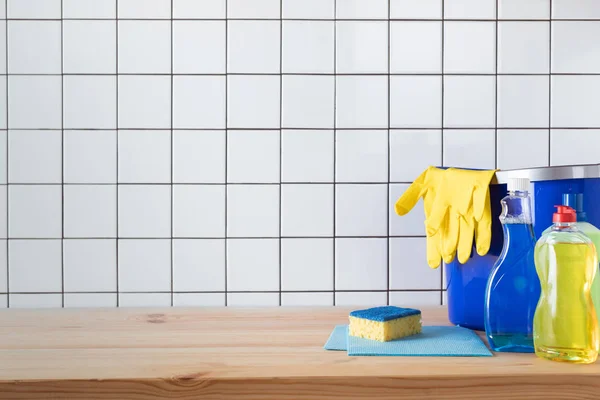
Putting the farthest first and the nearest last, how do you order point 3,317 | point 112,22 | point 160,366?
1. point 112,22
2. point 3,317
3. point 160,366

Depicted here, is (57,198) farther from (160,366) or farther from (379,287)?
(379,287)

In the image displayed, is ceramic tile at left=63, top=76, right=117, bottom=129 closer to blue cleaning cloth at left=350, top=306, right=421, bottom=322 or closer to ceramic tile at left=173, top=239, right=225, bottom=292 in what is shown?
ceramic tile at left=173, top=239, right=225, bottom=292

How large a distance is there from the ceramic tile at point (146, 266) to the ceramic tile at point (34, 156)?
254 mm

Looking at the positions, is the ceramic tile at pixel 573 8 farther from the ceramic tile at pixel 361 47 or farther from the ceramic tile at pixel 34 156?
the ceramic tile at pixel 34 156

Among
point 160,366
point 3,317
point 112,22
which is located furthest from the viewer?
point 112,22

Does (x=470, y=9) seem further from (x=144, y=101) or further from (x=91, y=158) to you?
(x=91, y=158)

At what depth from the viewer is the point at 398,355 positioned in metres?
0.87

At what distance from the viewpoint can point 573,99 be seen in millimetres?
1369

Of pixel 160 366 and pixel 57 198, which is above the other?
pixel 57 198

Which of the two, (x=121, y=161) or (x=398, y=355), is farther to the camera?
(x=121, y=161)

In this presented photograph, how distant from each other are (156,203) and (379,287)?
0.58 m

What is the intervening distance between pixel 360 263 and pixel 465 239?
0.38 m

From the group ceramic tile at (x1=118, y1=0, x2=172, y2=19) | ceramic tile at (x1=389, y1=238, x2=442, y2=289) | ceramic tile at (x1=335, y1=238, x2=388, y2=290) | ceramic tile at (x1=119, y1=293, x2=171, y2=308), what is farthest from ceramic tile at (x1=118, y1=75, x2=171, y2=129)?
ceramic tile at (x1=389, y1=238, x2=442, y2=289)

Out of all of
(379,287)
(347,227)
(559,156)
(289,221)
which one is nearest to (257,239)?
(289,221)
